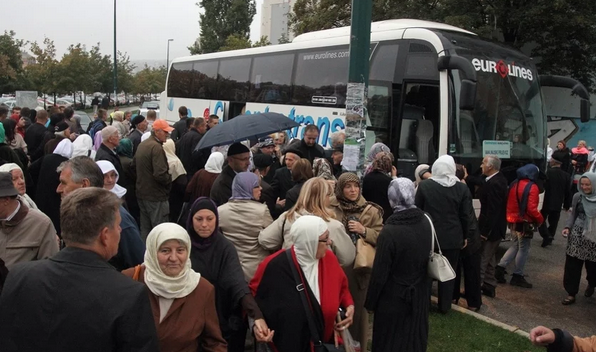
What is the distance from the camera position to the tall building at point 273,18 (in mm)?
90537

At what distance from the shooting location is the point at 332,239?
14.6 feet

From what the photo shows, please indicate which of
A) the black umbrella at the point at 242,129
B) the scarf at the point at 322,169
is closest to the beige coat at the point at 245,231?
the black umbrella at the point at 242,129

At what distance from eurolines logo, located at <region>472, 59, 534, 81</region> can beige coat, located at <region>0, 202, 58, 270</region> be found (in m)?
8.25

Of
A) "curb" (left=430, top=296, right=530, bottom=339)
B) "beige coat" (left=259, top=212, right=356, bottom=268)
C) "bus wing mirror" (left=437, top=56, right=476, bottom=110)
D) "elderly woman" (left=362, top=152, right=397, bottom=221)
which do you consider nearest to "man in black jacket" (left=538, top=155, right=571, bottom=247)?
"bus wing mirror" (left=437, top=56, right=476, bottom=110)

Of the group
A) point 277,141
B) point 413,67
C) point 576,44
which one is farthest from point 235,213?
point 576,44

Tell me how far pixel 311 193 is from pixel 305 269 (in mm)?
1042

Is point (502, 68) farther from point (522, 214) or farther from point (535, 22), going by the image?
point (535, 22)

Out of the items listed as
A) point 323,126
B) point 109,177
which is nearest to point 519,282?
point 323,126

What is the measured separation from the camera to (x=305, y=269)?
3.77 metres

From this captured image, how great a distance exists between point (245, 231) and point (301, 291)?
43.8 inches

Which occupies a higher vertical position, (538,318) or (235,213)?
(235,213)

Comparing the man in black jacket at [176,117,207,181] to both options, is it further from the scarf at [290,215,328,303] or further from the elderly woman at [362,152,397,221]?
the scarf at [290,215,328,303]

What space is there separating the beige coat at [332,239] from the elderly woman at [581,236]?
3992 millimetres

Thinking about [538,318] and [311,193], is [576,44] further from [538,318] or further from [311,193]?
[311,193]
